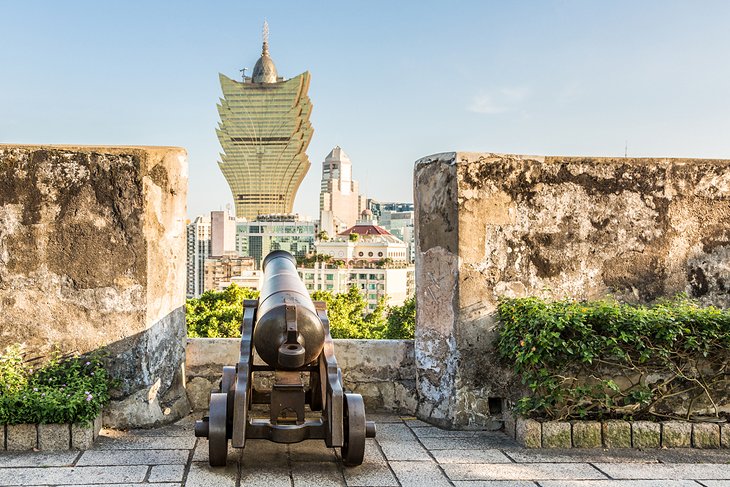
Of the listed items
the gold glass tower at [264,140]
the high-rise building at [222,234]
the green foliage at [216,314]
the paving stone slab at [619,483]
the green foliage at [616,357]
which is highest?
the gold glass tower at [264,140]

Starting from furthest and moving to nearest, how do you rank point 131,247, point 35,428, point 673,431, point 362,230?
point 362,230 → point 131,247 → point 673,431 → point 35,428

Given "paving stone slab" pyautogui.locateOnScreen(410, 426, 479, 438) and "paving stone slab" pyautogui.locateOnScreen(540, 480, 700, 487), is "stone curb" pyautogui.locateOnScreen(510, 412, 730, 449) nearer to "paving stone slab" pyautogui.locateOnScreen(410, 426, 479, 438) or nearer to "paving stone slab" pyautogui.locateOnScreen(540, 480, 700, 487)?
"paving stone slab" pyautogui.locateOnScreen(410, 426, 479, 438)

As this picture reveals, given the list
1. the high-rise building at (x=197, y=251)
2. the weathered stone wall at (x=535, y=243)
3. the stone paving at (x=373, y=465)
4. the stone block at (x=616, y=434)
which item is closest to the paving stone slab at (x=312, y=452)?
the stone paving at (x=373, y=465)

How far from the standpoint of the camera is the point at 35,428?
3.84 meters

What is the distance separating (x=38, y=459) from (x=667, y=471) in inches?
127

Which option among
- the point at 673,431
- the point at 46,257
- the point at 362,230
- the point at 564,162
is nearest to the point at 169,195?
the point at 46,257

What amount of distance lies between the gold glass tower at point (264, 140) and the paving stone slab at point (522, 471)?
12726cm

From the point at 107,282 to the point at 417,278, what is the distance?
1.95 m

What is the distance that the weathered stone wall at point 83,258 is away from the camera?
4340 millimetres

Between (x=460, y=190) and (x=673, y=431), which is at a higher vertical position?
(x=460, y=190)

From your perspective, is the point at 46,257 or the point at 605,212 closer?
the point at 46,257

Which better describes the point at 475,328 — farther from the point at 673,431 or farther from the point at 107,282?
the point at 107,282

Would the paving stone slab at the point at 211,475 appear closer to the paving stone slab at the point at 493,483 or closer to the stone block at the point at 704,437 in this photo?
the paving stone slab at the point at 493,483

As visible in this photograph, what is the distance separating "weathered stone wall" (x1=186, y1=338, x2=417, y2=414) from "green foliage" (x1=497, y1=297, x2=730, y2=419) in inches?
32.9
